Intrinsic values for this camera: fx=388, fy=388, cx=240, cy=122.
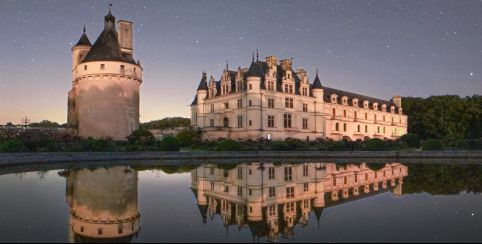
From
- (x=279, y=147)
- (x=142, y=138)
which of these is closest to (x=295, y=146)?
(x=279, y=147)

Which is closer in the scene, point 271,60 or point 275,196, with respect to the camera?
point 275,196

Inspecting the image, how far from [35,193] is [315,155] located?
24.5 m

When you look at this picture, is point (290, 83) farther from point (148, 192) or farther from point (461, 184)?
point (148, 192)

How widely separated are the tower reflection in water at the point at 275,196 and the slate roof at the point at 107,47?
2624 cm

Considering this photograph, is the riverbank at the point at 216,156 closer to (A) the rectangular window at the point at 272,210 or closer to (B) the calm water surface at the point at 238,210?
(B) the calm water surface at the point at 238,210

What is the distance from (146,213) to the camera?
859 cm

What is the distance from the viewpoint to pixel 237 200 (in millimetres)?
10383

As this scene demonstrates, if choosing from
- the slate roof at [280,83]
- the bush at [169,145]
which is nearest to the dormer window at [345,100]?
the slate roof at [280,83]

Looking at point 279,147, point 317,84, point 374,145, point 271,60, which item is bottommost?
point 279,147

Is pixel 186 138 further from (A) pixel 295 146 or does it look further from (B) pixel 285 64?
(B) pixel 285 64

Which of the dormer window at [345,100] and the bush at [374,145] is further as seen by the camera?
the dormer window at [345,100]

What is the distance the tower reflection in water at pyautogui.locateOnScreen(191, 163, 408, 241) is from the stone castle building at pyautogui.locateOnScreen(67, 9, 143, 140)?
25.3 metres

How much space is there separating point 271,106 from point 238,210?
1479 inches

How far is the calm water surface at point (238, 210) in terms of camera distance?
22.1 feet
